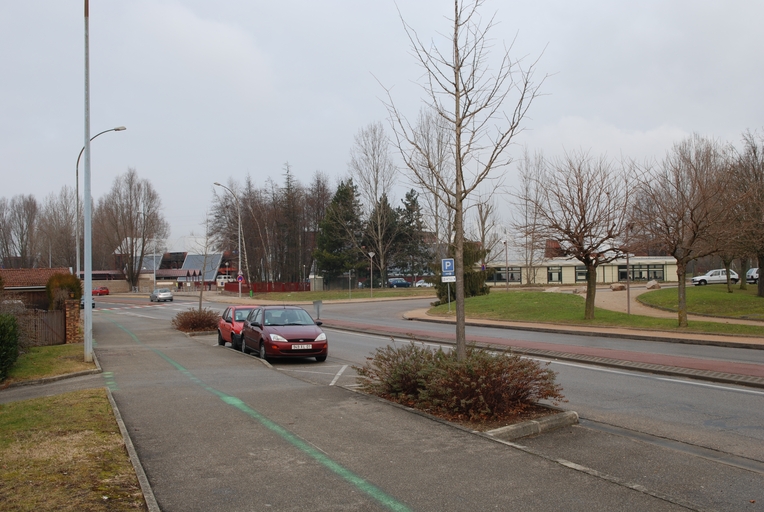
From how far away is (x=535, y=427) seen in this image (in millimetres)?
6980

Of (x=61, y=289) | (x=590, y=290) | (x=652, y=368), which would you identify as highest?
(x=61, y=289)

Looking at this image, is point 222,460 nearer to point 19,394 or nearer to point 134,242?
point 19,394

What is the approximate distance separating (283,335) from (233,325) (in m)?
4.65

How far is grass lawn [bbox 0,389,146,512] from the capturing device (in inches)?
183

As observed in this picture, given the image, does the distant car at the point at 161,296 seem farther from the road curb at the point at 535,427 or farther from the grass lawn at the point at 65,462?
the road curb at the point at 535,427

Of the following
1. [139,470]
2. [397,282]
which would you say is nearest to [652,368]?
[139,470]

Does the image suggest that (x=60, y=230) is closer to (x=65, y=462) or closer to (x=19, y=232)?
(x=19, y=232)

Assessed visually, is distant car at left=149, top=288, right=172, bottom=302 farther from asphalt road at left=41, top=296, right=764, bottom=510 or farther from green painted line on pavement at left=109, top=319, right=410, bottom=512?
green painted line on pavement at left=109, top=319, right=410, bottom=512

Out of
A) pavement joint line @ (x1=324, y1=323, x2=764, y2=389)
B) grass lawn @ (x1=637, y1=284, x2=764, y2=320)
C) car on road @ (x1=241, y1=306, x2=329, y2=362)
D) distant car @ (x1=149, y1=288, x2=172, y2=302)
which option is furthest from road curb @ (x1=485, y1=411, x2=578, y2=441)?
distant car @ (x1=149, y1=288, x2=172, y2=302)

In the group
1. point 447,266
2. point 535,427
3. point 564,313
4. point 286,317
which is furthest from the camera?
point 564,313

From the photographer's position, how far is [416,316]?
31.5m

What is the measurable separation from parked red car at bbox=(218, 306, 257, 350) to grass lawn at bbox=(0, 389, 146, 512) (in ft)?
30.6

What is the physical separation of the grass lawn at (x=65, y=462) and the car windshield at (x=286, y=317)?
279 inches

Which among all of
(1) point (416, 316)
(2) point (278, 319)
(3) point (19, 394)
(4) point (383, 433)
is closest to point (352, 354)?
(2) point (278, 319)
